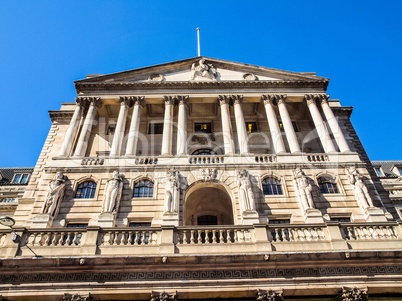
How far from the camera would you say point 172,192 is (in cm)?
2256

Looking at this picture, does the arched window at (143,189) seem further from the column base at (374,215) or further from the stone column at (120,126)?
the column base at (374,215)

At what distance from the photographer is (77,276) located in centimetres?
1678

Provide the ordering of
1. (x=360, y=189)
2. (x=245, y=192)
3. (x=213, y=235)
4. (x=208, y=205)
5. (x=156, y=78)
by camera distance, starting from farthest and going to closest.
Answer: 1. (x=156, y=78)
2. (x=208, y=205)
3. (x=360, y=189)
4. (x=245, y=192)
5. (x=213, y=235)

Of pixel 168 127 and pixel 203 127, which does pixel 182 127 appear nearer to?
pixel 168 127

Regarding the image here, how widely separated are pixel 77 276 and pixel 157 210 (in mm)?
7200

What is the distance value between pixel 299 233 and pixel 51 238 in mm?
14406

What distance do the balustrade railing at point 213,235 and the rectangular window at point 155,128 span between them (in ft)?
53.3

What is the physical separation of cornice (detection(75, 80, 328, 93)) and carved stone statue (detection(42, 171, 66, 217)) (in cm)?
1136

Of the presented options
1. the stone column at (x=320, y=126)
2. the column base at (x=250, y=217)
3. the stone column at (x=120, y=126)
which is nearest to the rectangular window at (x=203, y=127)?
the stone column at (x=120, y=126)

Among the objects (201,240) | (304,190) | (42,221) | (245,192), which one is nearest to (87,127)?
(42,221)

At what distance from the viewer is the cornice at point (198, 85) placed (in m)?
32.1

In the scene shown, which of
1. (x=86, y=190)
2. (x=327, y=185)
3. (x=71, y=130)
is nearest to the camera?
(x=86, y=190)

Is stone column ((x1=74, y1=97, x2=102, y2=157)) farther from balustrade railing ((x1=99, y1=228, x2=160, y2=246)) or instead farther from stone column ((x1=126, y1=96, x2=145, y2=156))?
balustrade railing ((x1=99, y1=228, x2=160, y2=246))

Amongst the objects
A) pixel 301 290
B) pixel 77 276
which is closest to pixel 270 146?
pixel 301 290
